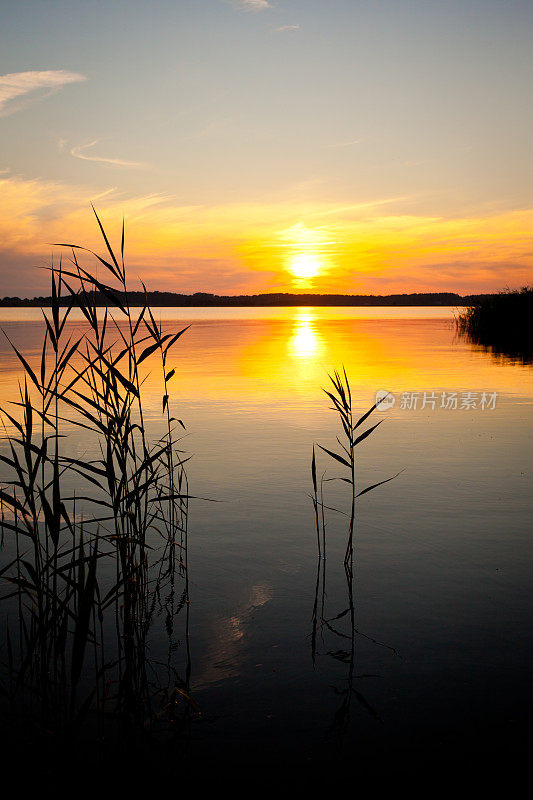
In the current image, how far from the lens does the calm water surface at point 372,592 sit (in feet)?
11.4

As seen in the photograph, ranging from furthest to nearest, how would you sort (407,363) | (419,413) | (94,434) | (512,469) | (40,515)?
(407,363) < (419,413) < (94,434) < (512,469) < (40,515)

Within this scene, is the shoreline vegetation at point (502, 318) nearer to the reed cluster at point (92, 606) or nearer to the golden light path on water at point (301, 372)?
the golden light path on water at point (301, 372)

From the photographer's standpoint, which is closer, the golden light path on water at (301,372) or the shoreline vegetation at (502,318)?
the golden light path on water at (301,372)

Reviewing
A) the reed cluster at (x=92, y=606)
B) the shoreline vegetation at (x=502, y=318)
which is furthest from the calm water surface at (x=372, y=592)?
the shoreline vegetation at (x=502, y=318)

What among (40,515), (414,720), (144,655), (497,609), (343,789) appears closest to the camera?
(343,789)

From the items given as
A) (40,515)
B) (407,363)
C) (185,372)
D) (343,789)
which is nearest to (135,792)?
(343,789)

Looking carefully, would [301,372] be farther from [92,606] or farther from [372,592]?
[92,606]

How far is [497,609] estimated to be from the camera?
15.2 feet

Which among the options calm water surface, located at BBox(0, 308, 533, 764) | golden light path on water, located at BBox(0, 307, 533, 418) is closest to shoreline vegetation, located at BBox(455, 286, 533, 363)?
golden light path on water, located at BBox(0, 307, 533, 418)

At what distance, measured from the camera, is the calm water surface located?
3.48m

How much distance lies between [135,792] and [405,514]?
4229 millimetres

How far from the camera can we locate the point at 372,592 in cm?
495

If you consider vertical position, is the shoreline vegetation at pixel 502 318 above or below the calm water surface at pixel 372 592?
above

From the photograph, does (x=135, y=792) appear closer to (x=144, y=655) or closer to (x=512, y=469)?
(x=144, y=655)
